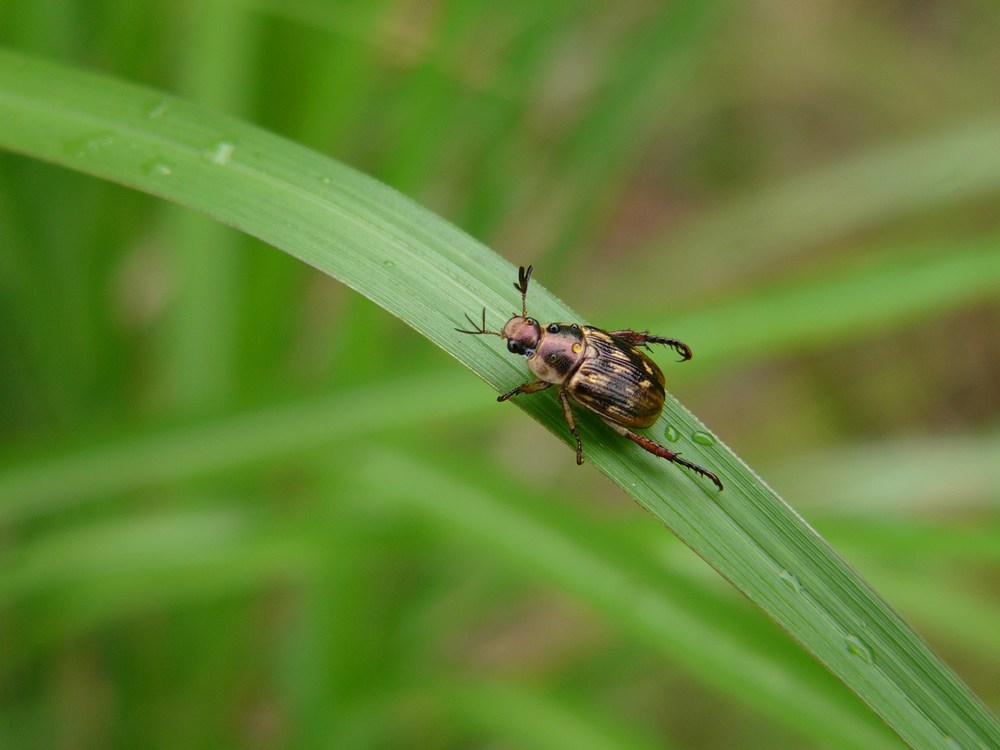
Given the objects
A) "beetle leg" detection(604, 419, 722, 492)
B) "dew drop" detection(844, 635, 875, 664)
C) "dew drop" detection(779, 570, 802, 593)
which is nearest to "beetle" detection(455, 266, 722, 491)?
"beetle leg" detection(604, 419, 722, 492)

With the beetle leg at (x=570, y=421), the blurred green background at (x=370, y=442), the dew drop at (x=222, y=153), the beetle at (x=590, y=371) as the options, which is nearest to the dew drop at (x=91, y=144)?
the dew drop at (x=222, y=153)

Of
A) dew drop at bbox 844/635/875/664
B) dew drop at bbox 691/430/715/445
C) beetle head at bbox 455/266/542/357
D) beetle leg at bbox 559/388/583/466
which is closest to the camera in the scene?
dew drop at bbox 844/635/875/664

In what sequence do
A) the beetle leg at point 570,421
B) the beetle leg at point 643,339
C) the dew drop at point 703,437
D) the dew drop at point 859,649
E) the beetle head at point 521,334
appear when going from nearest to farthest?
1. the dew drop at point 859,649
2. the dew drop at point 703,437
3. the beetle leg at point 570,421
4. the beetle head at point 521,334
5. the beetle leg at point 643,339

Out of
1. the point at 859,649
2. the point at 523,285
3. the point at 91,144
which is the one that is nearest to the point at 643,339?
the point at 523,285

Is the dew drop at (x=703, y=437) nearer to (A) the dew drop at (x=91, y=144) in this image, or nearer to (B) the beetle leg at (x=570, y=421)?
(B) the beetle leg at (x=570, y=421)

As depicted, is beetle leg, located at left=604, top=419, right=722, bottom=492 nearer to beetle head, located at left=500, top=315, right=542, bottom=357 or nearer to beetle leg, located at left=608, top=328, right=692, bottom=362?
beetle head, located at left=500, top=315, right=542, bottom=357

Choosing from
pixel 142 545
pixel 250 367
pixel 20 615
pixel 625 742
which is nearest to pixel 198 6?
pixel 250 367
